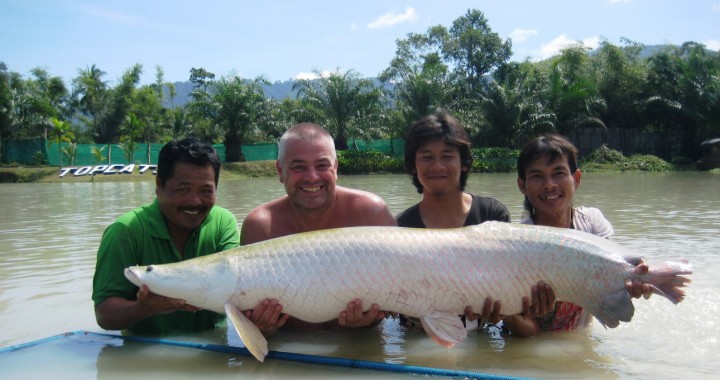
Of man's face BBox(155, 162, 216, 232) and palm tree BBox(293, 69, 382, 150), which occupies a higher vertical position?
palm tree BBox(293, 69, 382, 150)

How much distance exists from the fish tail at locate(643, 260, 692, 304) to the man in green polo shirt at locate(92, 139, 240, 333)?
2576 millimetres

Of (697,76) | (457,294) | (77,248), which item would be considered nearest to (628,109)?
(697,76)

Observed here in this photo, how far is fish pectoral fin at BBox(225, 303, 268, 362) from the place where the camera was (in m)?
3.26

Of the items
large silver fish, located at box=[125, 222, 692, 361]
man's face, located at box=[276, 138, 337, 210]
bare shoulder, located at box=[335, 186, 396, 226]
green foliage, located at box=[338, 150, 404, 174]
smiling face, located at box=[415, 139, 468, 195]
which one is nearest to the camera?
large silver fish, located at box=[125, 222, 692, 361]

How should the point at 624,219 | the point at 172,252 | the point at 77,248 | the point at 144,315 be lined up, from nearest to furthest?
the point at 144,315, the point at 172,252, the point at 77,248, the point at 624,219

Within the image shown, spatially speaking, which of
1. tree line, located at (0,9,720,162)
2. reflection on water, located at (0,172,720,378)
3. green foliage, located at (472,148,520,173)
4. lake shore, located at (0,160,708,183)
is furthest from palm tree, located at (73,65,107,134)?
reflection on water, located at (0,172,720,378)

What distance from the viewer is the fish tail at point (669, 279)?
11.2 feet

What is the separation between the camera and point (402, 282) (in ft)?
11.1

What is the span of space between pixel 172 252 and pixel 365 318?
53.5 inches

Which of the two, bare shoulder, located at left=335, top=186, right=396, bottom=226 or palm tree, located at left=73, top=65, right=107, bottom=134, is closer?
bare shoulder, located at left=335, top=186, right=396, bottom=226

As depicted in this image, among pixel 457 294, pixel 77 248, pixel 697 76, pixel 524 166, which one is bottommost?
pixel 77 248

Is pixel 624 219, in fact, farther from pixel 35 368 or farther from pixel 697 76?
pixel 697 76

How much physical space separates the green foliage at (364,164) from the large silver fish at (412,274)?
3158 centimetres

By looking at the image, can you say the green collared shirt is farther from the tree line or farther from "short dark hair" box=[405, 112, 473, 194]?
the tree line
